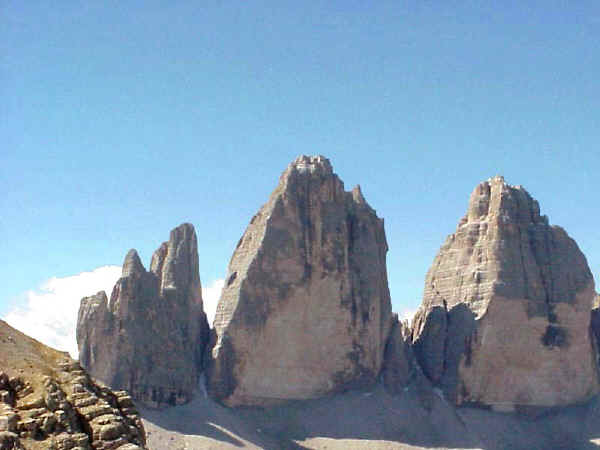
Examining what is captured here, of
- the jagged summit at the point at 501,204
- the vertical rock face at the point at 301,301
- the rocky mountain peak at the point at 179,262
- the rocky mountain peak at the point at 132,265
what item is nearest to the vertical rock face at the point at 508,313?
the jagged summit at the point at 501,204

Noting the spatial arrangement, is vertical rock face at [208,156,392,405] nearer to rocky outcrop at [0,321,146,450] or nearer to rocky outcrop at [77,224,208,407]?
rocky outcrop at [77,224,208,407]

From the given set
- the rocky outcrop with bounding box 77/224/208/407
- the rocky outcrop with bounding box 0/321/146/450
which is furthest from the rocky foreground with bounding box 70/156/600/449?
the rocky outcrop with bounding box 0/321/146/450

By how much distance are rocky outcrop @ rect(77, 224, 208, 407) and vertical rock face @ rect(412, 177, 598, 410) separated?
2481 cm

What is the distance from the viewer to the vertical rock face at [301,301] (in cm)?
9612

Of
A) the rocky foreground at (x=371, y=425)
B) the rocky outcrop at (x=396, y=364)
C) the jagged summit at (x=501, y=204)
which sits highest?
the jagged summit at (x=501, y=204)

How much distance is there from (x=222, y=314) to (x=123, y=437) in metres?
79.5

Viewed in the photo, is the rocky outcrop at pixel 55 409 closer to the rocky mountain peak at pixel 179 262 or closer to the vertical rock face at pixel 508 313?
the rocky mountain peak at pixel 179 262

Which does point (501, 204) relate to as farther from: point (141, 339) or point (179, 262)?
point (141, 339)

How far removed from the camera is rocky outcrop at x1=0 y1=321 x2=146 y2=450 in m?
18.1

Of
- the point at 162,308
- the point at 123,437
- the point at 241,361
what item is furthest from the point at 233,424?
the point at 123,437

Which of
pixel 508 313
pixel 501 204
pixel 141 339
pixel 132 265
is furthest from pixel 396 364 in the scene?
pixel 132 265

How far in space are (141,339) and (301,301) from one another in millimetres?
14991

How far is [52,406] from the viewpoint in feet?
61.5

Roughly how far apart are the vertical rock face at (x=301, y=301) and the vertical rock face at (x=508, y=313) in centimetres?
718
